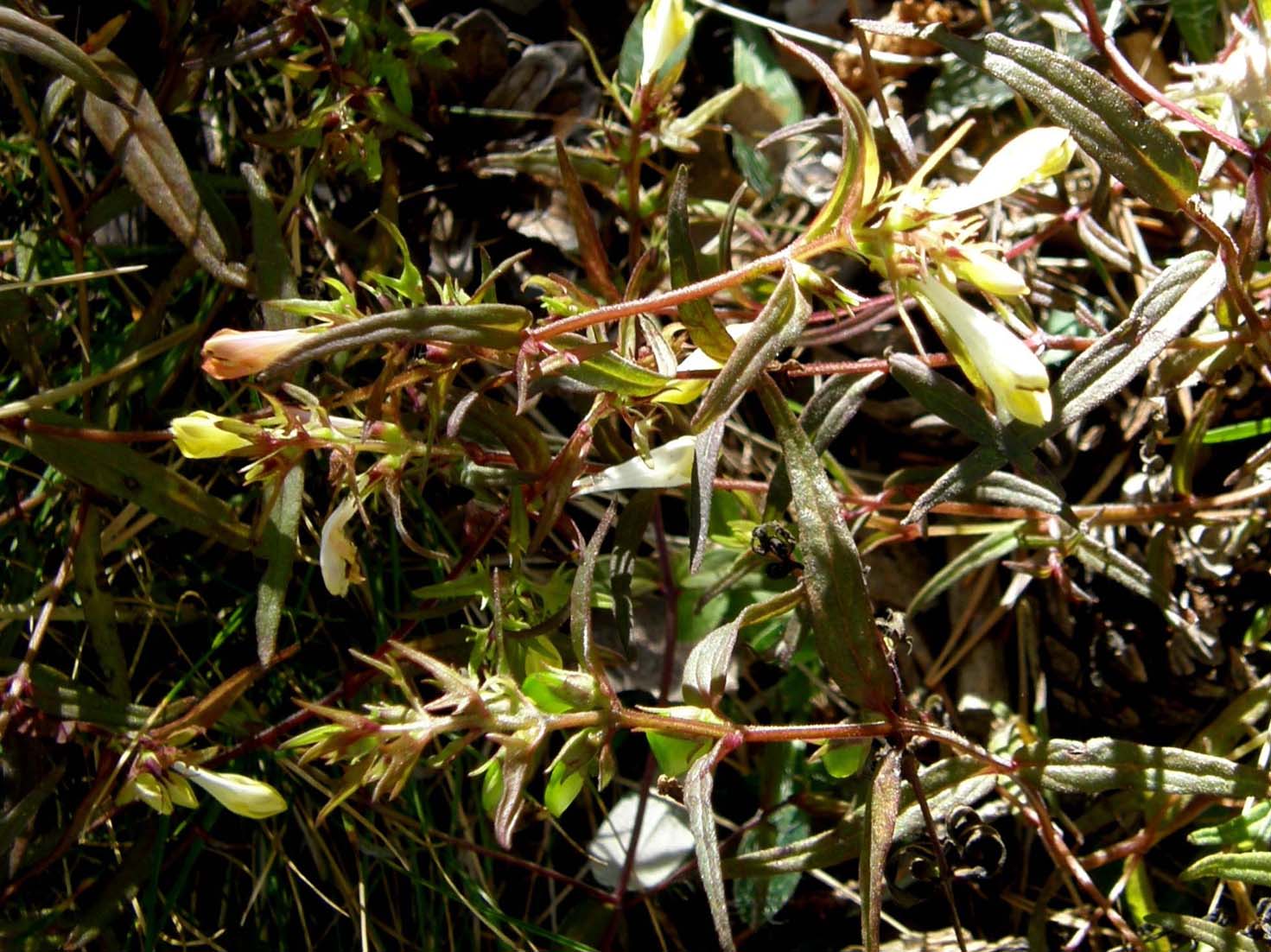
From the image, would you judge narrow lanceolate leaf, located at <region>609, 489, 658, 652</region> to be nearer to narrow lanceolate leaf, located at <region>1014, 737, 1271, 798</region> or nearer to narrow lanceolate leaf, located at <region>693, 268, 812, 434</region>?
narrow lanceolate leaf, located at <region>693, 268, 812, 434</region>

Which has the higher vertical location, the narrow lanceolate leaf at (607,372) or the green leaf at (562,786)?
the narrow lanceolate leaf at (607,372)

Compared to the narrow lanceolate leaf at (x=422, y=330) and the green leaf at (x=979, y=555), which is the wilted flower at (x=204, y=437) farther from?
the green leaf at (x=979, y=555)

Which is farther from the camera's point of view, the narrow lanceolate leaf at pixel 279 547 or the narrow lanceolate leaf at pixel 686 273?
the narrow lanceolate leaf at pixel 279 547

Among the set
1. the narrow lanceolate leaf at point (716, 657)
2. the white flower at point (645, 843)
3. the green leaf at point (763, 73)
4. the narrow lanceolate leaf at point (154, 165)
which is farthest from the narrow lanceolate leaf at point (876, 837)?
the green leaf at point (763, 73)

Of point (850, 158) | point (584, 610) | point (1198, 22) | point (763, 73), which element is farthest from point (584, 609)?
point (1198, 22)

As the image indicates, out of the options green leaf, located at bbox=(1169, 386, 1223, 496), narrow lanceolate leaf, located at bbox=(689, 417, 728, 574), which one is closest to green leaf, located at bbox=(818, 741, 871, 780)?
narrow lanceolate leaf, located at bbox=(689, 417, 728, 574)

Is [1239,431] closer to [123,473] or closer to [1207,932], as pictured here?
[1207,932]
